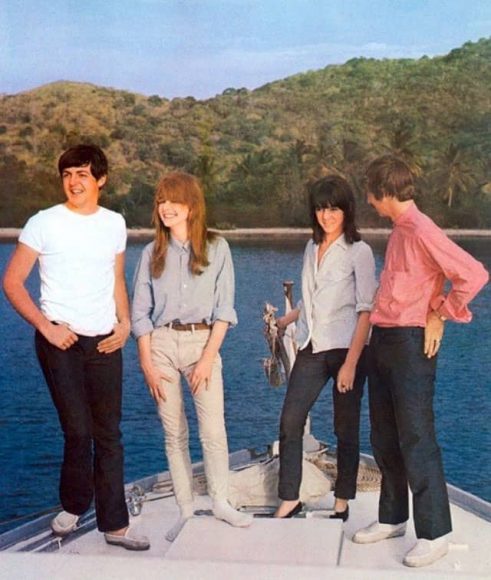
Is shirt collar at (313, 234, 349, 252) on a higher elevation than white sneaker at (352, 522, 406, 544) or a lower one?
higher

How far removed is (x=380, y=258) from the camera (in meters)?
14.4

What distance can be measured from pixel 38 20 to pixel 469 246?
464 cm

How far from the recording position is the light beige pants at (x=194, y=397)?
3.35m

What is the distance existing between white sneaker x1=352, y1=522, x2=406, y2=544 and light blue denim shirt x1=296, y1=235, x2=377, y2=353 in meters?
0.51

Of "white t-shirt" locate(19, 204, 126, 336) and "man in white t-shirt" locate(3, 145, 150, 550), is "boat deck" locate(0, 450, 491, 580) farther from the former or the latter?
"white t-shirt" locate(19, 204, 126, 336)

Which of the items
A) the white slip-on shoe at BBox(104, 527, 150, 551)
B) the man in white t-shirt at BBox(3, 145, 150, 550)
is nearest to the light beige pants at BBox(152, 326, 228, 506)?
the man in white t-shirt at BBox(3, 145, 150, 550)

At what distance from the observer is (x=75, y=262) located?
10.4 feet

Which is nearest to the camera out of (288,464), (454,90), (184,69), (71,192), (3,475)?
(71,192)

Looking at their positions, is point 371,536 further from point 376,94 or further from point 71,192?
point 376,94

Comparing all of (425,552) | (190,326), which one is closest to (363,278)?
(190,326)

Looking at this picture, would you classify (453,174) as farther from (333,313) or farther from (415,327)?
(415,327)

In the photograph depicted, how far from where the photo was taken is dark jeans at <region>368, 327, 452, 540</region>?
3.09 metres

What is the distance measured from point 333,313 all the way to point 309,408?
284mm

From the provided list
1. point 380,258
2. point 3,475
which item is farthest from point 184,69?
point 3,475
